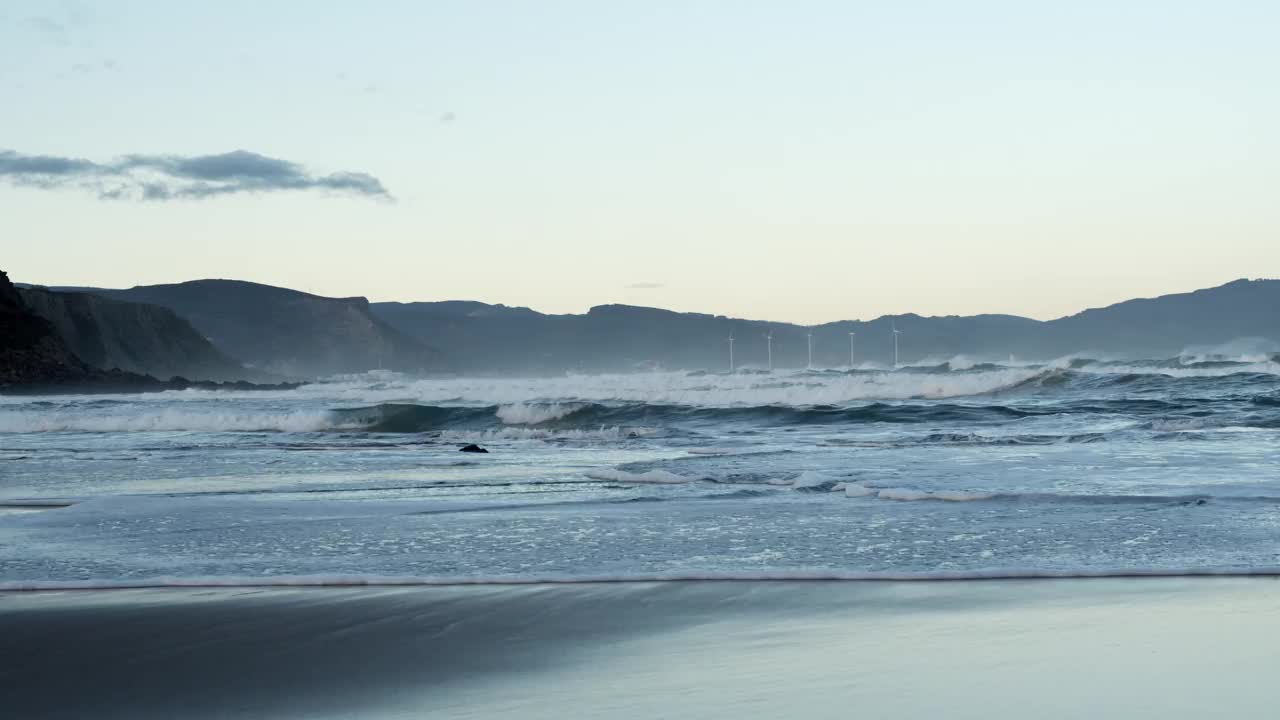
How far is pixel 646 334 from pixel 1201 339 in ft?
238

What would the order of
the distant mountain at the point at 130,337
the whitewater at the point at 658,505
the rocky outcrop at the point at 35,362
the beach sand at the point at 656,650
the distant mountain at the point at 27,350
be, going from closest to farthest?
1. the beach sand at the point at 656,650
2. the whitewater at the point at 658,505
3. the rocky outcrop at the point at 35,362
4. the distant mountain at the point at 27,350
5. the distant mountain at the point at 130,337

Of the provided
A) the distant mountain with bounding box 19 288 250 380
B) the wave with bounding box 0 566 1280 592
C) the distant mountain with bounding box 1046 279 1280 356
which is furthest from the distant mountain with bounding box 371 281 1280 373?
the wave with bounding box 0 566 1280 592

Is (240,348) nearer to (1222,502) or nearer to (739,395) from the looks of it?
(739,395)

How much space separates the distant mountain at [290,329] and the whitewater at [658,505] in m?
129

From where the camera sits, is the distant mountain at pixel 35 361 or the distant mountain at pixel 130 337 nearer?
the distant mountain at pixel 35 361

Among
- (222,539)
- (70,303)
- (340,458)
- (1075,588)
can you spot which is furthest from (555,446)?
(70,303)

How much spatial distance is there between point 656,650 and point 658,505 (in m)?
4.26

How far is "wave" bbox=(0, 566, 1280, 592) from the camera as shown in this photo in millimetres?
5457

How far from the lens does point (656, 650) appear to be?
4.19 metres

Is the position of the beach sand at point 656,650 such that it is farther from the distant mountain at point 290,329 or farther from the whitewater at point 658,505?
the distant mountain at point 290,329

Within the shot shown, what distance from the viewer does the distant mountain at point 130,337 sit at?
8456cm

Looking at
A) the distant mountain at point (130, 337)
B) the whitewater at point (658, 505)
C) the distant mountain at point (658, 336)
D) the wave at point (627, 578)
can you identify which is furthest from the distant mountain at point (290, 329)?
the wave at point (627, 578)

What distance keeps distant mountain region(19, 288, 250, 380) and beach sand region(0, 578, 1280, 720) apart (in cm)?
8034

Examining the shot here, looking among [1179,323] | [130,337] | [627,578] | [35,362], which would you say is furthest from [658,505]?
[1179,323]
